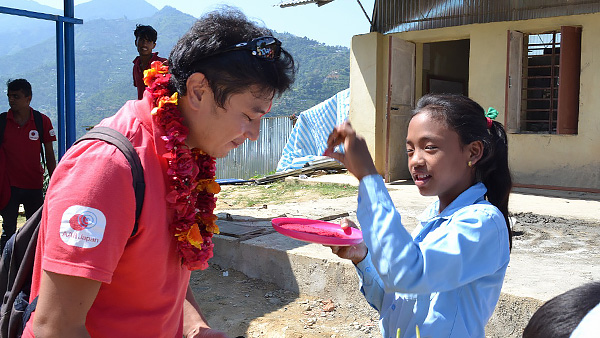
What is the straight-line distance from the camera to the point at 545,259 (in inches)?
170

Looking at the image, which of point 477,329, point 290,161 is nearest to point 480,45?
point 290,161

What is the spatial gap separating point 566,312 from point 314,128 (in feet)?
42.3

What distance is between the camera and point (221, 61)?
1354mm

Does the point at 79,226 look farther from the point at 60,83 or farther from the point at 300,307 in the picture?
the point at 60,83

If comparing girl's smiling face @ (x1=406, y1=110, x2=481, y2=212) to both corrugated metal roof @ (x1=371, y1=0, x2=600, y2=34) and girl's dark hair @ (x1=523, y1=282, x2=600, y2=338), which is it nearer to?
girl's dark hair @ (x1=523, y1=282, x2=600, y2=338)

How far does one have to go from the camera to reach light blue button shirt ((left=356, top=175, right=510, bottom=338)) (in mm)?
1492

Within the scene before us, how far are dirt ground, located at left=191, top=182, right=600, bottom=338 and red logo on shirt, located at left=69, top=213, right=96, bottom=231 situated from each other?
107 inches

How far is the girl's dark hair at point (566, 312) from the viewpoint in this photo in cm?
96

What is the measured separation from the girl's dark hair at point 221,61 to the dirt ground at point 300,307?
102 inches

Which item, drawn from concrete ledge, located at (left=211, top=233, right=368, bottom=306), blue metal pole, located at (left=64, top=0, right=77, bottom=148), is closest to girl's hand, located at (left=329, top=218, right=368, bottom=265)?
concrete ledge, located at (left=211, top=233, right=368, bottom=306)

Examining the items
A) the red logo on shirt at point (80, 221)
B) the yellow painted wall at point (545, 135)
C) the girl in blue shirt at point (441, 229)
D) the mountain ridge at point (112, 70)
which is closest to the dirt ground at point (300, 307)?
the girl in blue shirt at point (441, 229)

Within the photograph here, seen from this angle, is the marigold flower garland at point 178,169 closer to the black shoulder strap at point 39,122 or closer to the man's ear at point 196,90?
the man's ear at point 196,90

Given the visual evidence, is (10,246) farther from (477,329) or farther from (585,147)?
(585,147)

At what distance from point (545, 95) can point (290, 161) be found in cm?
604
